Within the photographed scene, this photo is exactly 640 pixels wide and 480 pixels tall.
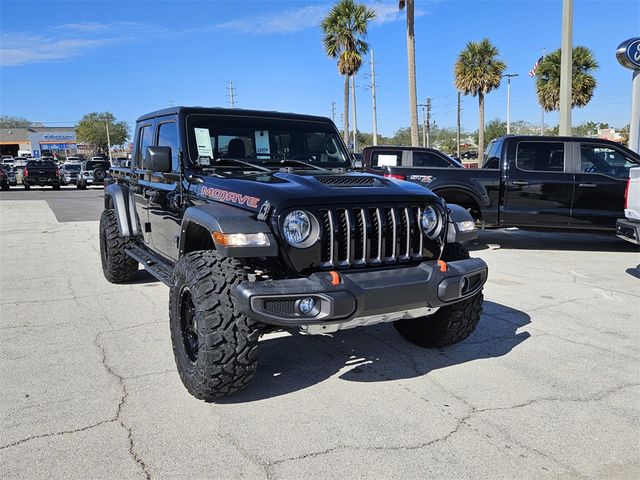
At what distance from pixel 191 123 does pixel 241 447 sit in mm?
2663

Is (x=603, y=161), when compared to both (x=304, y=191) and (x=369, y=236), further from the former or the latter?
(x=304, y=191)

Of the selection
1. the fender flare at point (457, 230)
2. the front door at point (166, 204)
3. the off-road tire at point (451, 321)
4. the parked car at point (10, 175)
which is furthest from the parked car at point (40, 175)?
Answer: the fender flare at point (457, 230)

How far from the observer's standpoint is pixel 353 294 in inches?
114

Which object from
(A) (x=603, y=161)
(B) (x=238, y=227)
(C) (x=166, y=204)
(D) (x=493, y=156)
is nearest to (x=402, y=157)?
(D) (x=493, y=156)

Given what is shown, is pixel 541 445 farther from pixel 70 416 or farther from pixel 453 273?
pixel 70 416

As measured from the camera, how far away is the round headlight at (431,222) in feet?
11.4

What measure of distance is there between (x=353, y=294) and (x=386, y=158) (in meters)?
7.96

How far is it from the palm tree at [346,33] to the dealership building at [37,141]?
225 ft

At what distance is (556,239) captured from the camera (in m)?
10.1

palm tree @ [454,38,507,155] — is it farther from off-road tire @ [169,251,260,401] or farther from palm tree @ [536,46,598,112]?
off-road tire @ [169,251,260,401]

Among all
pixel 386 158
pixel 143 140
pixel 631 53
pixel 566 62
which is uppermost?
pixel 566 62

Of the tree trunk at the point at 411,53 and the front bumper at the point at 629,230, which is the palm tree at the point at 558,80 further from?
the front bumper at the point at 629,230

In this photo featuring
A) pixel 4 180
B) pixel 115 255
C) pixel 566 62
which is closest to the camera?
pixel 115 255

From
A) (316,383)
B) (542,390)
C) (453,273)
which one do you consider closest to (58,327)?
(316,383)
